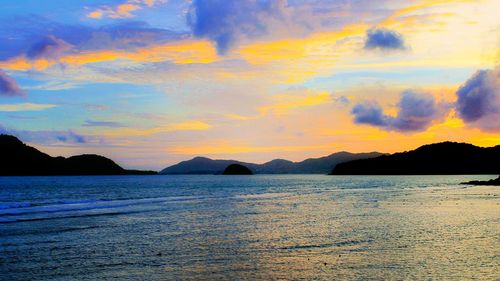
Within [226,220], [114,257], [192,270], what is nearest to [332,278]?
[192,270]

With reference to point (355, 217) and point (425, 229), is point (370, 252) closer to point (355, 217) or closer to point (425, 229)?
point (425, 229)

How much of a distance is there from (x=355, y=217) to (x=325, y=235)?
14.6 metres

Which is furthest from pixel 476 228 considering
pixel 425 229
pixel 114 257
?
pixel 114 257

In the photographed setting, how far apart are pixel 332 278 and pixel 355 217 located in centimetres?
2858

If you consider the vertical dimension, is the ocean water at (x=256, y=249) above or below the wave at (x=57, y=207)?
below

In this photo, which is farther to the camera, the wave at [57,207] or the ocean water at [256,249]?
the wave at [57,207]

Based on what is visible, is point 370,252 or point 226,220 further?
point 226,220

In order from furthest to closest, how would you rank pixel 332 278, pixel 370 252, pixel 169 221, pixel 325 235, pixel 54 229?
1. pixel 169 221
2. pixel 54 229
3. pixel 325 235
4. pixel 370 252
5. pixel 332 278

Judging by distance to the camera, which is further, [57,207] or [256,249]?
[57,207]

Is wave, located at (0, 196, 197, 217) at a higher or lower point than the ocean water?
higher

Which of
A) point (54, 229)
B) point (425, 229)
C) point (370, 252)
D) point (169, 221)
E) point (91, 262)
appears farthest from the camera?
point (169, 221)

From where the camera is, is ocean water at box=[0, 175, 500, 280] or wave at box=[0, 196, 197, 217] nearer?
ocean water at box=[0, 175, 500, 280]

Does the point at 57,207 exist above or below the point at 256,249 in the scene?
above

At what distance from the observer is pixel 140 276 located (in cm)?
2253
